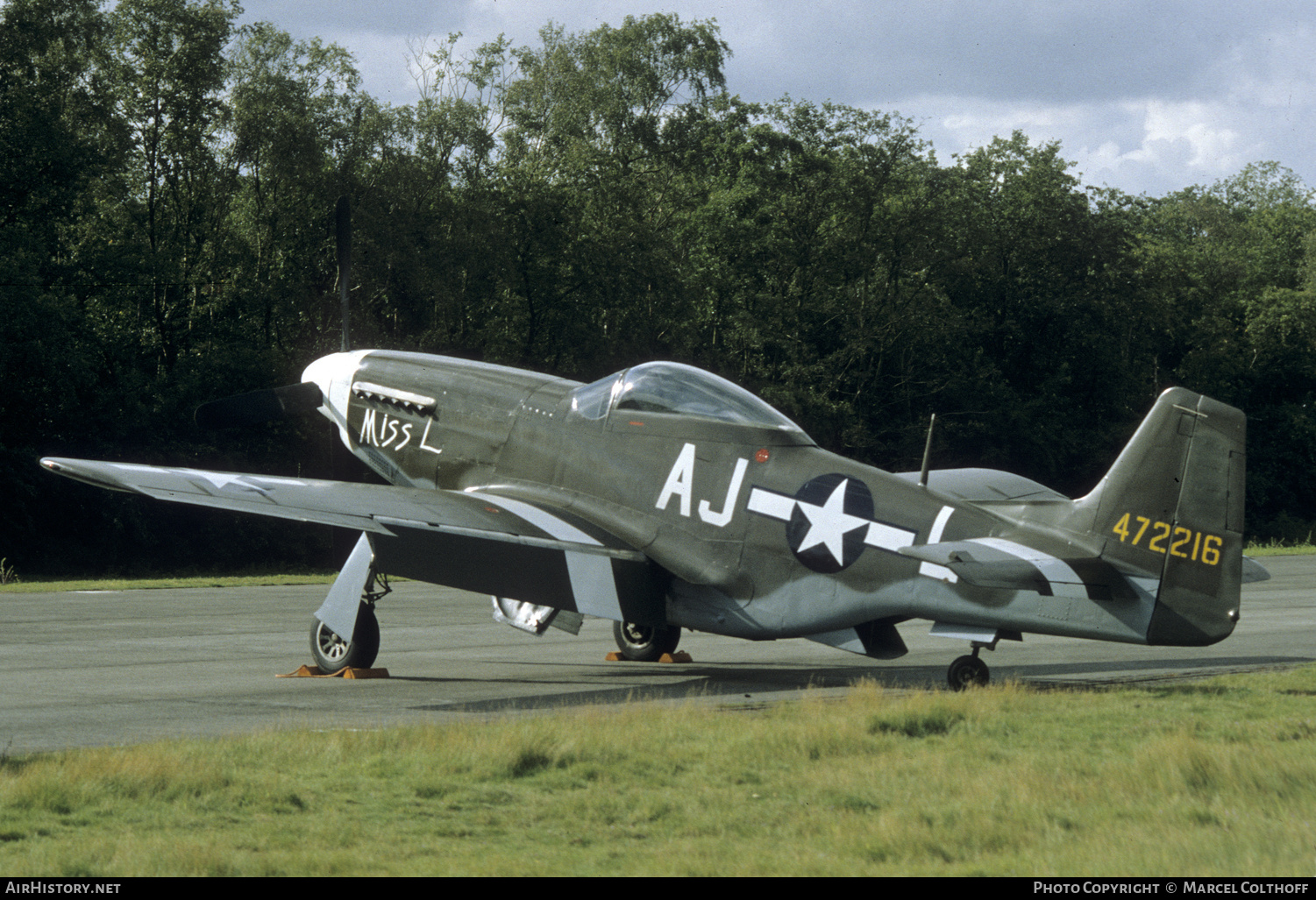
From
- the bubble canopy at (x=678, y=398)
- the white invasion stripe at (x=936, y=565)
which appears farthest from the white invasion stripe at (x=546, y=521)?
the white invasion stripe at (x=936, y=565)

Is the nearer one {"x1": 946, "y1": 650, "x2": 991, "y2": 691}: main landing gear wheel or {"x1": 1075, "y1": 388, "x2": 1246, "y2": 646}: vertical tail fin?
{"x1": 1075, "y1": 388, "x2": 1246, "y2": 646}: vertical tail fin

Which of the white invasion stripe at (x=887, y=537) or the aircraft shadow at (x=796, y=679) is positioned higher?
the white invasion stripe at (x=887, y=537)

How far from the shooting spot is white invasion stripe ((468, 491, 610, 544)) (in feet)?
37.3

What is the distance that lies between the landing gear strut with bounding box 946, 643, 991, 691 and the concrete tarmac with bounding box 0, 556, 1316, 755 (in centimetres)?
92

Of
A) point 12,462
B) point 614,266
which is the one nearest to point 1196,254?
point 614,266

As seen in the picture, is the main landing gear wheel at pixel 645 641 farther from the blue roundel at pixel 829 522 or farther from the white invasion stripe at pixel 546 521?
the blue roundel at pixel 829 522

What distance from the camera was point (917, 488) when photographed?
10.9 metres

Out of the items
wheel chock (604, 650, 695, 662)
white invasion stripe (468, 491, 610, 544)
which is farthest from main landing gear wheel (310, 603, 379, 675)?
wheel chock (604, 650, 695, 662)

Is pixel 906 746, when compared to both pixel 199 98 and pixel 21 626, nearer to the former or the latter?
pixel 21 626

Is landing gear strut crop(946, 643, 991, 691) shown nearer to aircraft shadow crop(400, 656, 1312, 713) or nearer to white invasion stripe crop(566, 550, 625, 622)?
aircraft shadow crop(400, 656, 1312, 713)

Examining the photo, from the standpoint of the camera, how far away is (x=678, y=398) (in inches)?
466

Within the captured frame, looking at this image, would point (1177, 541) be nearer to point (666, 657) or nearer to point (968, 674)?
point (968, 674)

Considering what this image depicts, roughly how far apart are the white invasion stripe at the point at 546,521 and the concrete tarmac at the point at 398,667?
135 cm

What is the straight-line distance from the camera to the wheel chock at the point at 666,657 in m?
13.8
